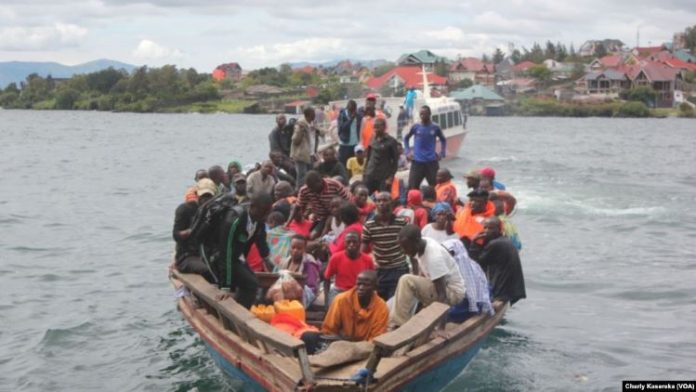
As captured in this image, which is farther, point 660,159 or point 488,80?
point 488,80

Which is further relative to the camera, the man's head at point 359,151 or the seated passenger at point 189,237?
the man's head at point 359,151

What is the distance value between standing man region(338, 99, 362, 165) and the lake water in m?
4.12

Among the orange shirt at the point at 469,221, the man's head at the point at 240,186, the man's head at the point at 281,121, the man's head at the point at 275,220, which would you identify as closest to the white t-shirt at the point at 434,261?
the orange shirt at the point at 469,221

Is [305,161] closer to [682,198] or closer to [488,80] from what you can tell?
[682,198]

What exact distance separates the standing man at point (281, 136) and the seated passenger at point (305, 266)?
23.2 ft

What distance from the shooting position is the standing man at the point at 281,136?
691 inches

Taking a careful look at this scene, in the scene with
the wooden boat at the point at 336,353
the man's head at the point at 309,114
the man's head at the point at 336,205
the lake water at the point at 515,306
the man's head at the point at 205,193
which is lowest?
the lake water at the point at 515,306

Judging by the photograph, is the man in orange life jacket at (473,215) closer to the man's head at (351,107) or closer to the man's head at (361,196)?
the man's head at (361,196)

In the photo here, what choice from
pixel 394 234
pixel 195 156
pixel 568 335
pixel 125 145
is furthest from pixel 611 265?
pixel 125 145

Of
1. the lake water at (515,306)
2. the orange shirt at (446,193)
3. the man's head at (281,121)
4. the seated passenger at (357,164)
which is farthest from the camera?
the man's head at (281,121)

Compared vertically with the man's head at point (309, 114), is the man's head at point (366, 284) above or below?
below

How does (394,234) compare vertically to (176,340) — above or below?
above

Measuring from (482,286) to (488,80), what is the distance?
5151 inches

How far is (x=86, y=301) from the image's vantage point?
1678 centimetres
